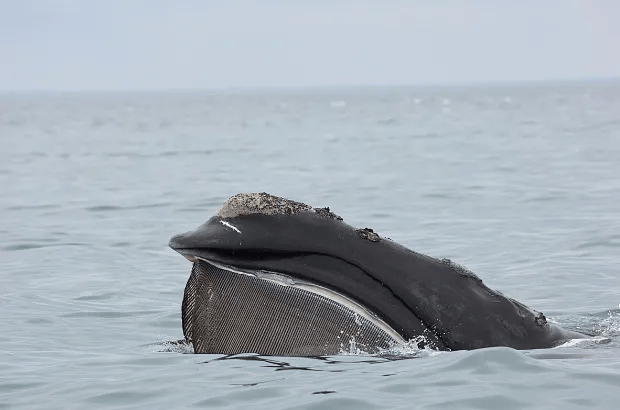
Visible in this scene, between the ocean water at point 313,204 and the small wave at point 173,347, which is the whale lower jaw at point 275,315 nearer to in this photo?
the ocean water at point 313,204

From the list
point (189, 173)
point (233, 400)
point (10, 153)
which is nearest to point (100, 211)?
point (189, 173)

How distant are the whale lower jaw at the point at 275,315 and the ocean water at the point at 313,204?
188mm

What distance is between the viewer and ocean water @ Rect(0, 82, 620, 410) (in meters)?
6.23

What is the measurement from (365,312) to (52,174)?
77.5 ft

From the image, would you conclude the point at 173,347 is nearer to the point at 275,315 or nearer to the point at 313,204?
the point at 275,315

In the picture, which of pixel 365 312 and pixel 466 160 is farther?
pixel 466 160

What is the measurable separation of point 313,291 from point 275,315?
25 centimetres

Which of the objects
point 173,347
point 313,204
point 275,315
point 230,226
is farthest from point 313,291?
point 313,204

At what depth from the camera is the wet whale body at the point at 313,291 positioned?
592cm

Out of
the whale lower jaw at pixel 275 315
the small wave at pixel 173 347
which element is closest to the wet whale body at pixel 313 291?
the whale lower jaw at pixel 275 315

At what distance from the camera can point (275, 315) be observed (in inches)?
234

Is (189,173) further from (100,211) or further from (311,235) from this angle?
(311,235)

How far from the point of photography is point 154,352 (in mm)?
7668

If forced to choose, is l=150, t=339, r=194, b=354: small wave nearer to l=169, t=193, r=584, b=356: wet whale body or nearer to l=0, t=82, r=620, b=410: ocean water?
l=0, t=82, r=620, b=410: ocean water
